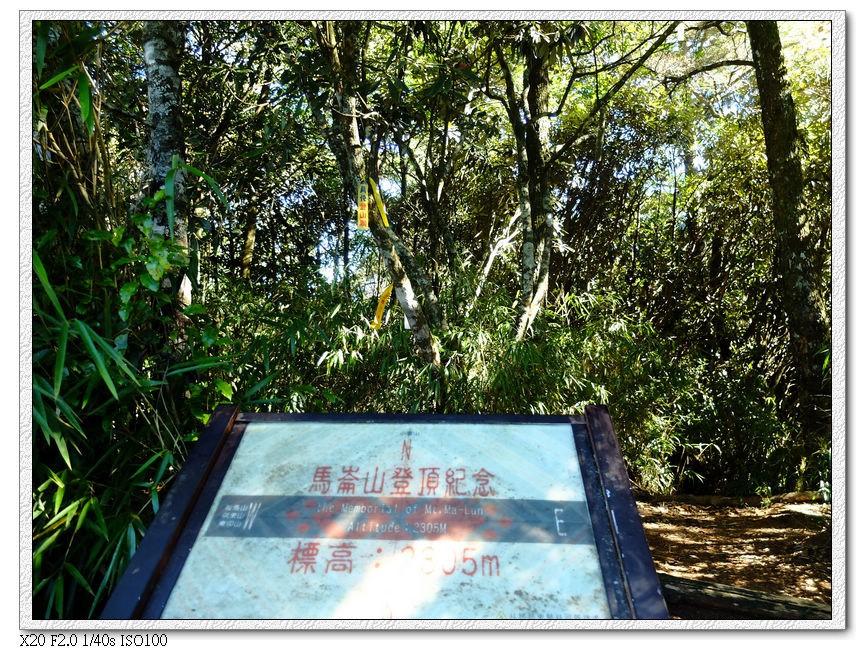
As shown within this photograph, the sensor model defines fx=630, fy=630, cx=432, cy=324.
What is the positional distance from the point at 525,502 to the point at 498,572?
17cm

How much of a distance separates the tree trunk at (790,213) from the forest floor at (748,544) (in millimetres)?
636

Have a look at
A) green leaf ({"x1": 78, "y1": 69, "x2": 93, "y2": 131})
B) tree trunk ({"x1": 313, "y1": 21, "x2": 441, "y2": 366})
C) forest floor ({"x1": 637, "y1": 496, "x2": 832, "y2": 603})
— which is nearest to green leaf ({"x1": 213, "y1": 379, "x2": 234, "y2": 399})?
green leaf ({"x1": 78, "y1": 69, "x2": 93, "y2": 131})

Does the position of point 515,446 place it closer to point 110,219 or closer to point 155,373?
point 155,373

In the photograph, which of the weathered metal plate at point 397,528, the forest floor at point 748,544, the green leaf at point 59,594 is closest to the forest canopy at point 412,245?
the green leaf at point 59,594

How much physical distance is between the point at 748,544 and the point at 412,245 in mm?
2381

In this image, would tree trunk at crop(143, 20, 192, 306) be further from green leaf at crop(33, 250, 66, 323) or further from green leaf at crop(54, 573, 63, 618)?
green leaf at crop(54, 573, 63, 618)

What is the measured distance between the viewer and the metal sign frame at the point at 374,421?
1.03 metres

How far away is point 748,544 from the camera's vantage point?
296 cm

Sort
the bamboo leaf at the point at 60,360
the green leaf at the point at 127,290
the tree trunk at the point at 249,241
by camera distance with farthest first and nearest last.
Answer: the tree trunk at the point at 249,241 → the green leaf at the point at 127,290 → the bamboo leaf at the point at 60,360

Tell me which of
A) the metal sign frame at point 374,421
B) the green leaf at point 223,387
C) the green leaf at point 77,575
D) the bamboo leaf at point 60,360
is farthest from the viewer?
the green leaf at point 223,387

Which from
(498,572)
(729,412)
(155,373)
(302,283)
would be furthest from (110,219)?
(729,412)

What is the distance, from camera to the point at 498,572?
3.57 ft

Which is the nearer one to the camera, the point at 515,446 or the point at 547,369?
the point at 515,446

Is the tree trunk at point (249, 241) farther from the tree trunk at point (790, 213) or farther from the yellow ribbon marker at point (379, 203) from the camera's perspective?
the tree trunk at point (790, 213)
